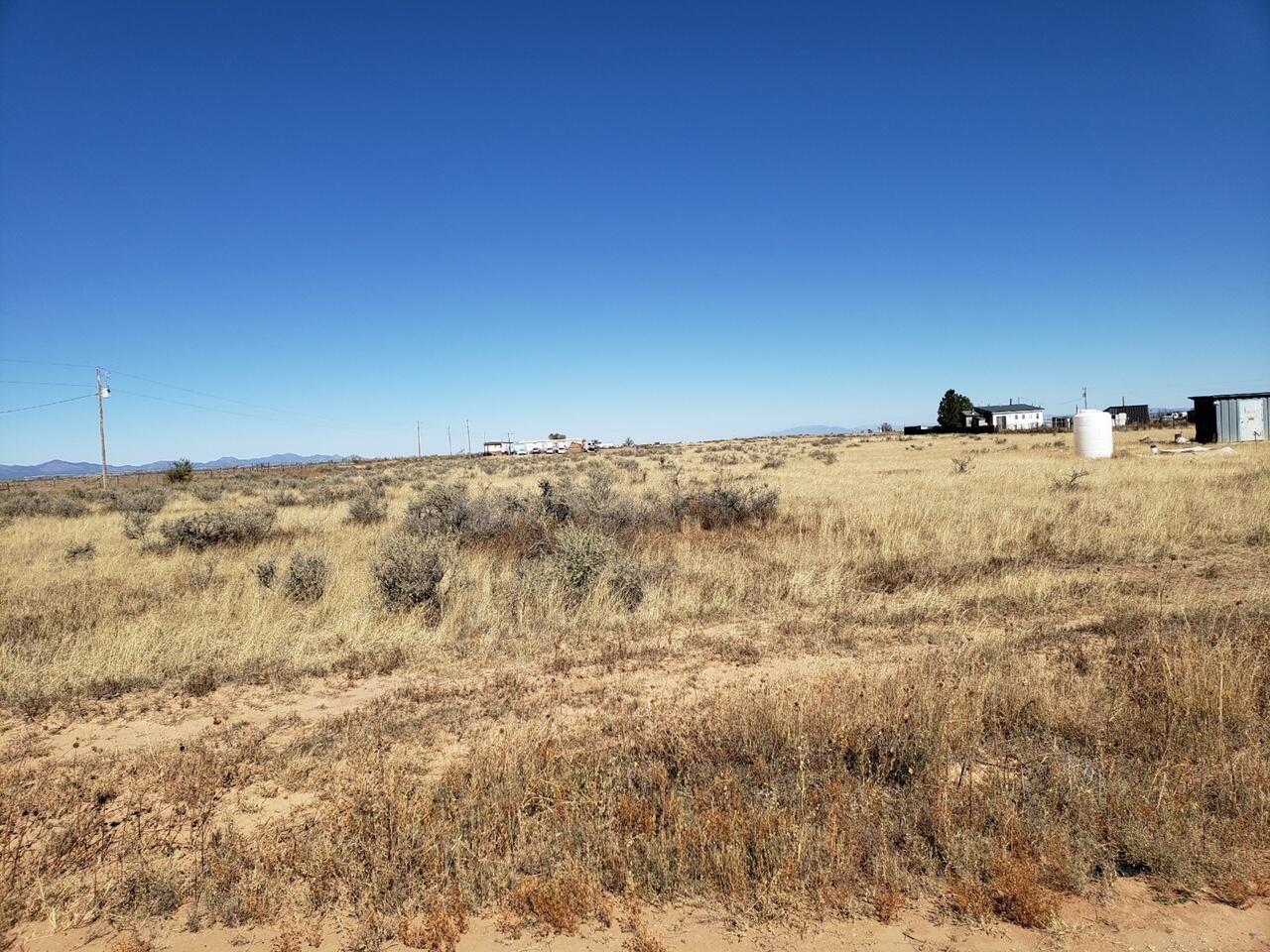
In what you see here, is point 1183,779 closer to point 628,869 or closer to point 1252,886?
point 1252,886

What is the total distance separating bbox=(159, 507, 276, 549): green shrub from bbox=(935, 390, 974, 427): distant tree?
80758 millimetres

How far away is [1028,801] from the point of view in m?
3.69

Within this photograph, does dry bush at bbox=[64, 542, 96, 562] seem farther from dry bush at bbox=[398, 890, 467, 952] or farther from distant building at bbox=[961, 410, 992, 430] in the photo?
distant building at bbox=[961, 410, 992, 430]

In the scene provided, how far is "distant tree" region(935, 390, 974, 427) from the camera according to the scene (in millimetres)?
79812

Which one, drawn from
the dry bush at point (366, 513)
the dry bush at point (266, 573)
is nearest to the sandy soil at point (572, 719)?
the dry bush at point (266, 573)

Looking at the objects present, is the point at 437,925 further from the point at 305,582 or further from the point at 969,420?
the point at 969,420

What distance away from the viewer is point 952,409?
80250 millimetres

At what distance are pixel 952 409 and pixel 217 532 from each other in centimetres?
8233

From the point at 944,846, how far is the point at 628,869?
1654 millimetres

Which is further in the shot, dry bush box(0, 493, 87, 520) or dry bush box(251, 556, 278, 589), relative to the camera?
dry bush box(0, 493, 87, 520)

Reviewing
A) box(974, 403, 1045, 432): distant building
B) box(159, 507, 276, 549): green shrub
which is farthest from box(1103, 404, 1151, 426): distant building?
box(159, 507, 276, 549): green shrub

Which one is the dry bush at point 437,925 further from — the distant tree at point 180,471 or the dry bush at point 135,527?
the distant tree at point 180,471

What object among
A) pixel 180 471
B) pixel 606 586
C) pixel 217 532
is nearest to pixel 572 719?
pixel 606 586

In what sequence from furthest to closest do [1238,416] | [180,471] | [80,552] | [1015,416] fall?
[1015,416], [180,471], [1238,416], [80,552]
